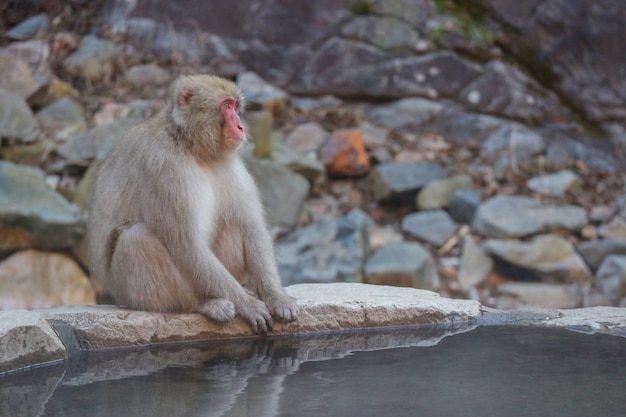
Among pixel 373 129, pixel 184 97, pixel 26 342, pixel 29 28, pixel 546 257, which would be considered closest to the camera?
pixel 26 342

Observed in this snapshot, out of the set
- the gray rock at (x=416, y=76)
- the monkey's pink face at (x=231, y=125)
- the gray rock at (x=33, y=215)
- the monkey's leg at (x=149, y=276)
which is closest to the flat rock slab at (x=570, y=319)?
the monkey's leg at (x=149, y=276)

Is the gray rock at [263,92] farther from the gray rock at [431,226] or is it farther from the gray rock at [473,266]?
the gray rock at [473,266]

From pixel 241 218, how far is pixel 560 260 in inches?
192

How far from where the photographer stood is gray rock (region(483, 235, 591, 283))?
8.70 metres

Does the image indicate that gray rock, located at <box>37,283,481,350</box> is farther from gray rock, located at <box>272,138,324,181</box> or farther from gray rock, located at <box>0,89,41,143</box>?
gray rock, located at <box>0,89,41,143</box>

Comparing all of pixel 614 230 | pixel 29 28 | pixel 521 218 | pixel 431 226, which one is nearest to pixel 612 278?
pixel 614 230

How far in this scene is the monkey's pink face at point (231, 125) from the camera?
178 inches

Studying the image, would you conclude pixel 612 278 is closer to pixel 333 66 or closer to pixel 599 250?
pixel 599 250

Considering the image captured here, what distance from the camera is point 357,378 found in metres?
3.34

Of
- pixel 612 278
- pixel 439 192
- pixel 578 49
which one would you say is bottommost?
pixel 612 278

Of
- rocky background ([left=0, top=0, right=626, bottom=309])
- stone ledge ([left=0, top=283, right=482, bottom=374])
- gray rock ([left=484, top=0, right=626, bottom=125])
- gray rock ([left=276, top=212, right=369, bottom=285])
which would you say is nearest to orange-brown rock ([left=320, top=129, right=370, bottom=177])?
rocky background ([left=0, top=0, right=626, bottom=309])

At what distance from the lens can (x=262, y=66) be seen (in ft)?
37.1

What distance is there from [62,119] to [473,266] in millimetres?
4631

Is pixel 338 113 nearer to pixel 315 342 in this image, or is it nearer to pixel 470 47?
pixel 470 47
